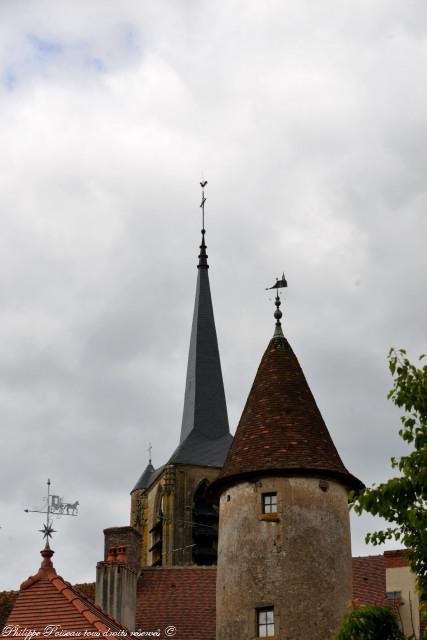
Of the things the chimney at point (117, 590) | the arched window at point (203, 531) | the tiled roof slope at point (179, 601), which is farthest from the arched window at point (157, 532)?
the chimney at point (117, 590)

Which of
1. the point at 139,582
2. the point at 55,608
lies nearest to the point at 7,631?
the point at 55,608

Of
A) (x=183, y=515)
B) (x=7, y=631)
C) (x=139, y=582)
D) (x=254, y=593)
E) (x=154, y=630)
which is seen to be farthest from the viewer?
(x=183, y=515)

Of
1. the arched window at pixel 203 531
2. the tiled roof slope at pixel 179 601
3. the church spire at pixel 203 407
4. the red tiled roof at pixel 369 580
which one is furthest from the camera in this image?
the church spire at pixel 203 407

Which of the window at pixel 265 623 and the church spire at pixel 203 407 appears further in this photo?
the church spire at pixel 203 407

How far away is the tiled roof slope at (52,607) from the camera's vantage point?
76.0ft

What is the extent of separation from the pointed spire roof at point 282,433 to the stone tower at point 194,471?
1291 inches

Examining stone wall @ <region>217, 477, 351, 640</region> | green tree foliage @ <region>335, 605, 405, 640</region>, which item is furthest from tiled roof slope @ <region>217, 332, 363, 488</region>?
green tree foliage @ <region>335, 605, 405, 640</region>

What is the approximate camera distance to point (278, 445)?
2866 centimetres

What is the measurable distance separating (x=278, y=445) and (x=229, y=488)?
4.51 feet

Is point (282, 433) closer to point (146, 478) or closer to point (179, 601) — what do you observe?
point (179, 601)

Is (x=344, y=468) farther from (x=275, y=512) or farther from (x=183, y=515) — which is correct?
(x=183, y=515)

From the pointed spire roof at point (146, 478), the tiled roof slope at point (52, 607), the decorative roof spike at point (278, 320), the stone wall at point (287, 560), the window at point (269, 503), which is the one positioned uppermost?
the pointed spire roof at point (146, 478)

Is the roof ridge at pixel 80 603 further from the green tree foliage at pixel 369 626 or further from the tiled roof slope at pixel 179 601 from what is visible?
the tiled roof slope at pixel 179 601

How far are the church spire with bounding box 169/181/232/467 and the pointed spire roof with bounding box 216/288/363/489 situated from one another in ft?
114
